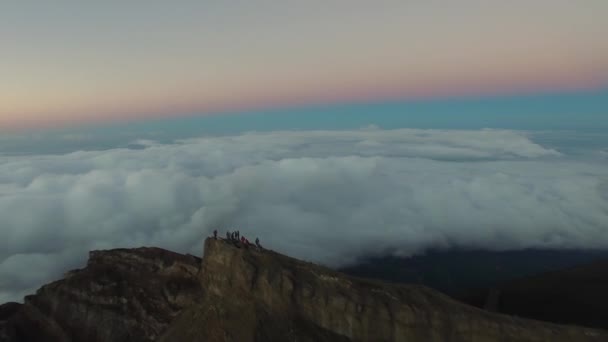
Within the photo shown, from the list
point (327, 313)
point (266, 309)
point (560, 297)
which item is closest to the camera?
point (327, 313)

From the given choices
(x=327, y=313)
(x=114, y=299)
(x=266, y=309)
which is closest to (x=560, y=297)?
(x=327, y=313)

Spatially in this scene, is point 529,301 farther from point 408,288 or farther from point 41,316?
point 41,316

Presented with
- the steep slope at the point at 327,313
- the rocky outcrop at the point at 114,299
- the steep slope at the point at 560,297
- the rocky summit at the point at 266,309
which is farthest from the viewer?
the steep slope at the point at 560,297

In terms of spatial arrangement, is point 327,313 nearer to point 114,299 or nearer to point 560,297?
point 114,299

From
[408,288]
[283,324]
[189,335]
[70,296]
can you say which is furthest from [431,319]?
[70,296]

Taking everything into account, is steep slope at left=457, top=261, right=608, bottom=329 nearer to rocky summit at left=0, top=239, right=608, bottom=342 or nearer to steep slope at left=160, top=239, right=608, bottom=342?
steep slope at left=160, top=239, right=608, bottom=342

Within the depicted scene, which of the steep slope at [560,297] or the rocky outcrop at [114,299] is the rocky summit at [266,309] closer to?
the rocky outcrop at [114,299]

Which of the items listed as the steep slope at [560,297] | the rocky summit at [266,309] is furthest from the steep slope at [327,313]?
the steep slope at [560,297]
